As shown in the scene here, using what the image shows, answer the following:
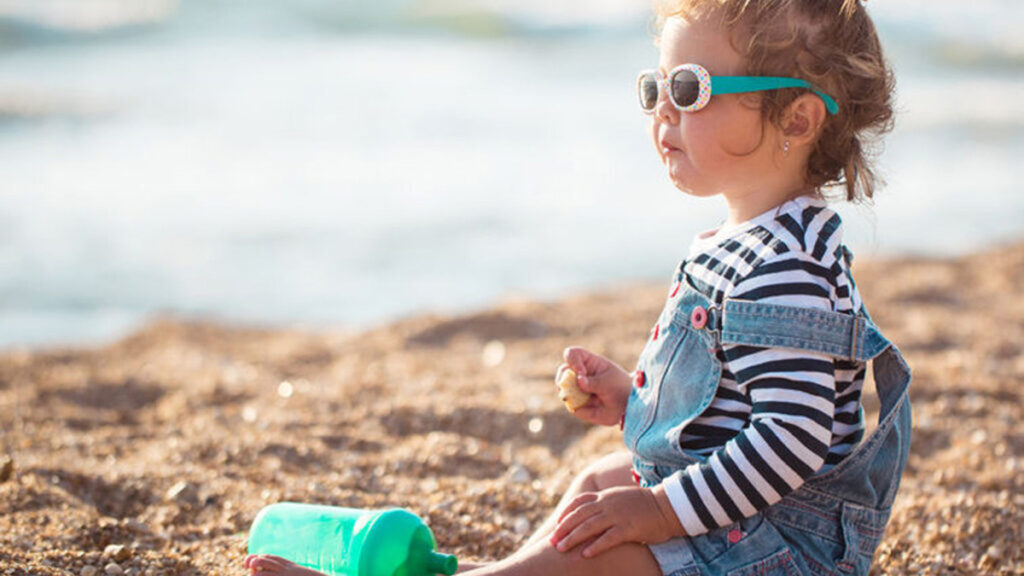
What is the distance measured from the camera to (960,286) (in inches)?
260

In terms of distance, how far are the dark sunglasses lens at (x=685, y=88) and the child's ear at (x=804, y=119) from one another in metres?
0.19

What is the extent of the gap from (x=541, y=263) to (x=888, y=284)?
2980 millimetres

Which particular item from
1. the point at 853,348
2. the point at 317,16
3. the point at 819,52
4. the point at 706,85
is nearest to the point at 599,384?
the point at 853,348

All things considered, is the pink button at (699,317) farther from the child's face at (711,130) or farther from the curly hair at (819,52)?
the curly hair at (819,52)

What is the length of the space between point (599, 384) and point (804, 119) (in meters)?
0.77

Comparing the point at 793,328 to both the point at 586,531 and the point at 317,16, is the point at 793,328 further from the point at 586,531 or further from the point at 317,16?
the point at 317,16

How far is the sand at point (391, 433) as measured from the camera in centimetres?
295

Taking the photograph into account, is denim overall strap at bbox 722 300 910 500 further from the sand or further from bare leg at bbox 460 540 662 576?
the sand

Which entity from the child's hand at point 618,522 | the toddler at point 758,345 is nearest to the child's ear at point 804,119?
the toddler at point 758,345

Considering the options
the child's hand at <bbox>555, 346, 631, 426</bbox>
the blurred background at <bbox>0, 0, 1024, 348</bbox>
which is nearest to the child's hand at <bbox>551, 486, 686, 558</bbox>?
the child's hand at <bbox>555, 346, 631, 426</bbox>

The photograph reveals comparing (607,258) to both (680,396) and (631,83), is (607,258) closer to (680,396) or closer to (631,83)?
(680,396)

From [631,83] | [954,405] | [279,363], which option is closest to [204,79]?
[631,83]

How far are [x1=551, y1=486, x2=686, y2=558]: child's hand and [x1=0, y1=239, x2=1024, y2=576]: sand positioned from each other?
0.81 metres

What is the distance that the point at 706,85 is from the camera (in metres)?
2.21
